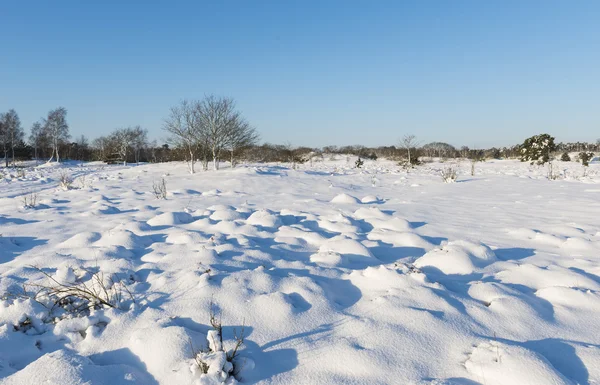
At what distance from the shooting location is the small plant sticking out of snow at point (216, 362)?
1592 millimetres

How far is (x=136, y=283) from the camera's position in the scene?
2.60 m

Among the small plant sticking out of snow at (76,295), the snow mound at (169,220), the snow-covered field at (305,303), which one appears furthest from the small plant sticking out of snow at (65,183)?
the small plant sticking out of snow at (76,295)

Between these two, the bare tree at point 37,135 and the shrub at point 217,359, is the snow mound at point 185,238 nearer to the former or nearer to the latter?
the shrub at point 217,359

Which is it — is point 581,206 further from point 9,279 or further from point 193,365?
point 9,279

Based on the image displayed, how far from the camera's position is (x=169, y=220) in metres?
4.66

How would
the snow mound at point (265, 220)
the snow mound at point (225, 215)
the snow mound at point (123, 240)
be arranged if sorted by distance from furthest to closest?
the snow mound at point (225, 215), the snow mound at point (265, 220), the snow mound at point (123, 240)

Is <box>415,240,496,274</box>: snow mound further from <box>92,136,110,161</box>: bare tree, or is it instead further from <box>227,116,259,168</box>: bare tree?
<box>92,136,110,161</box>: bare tree

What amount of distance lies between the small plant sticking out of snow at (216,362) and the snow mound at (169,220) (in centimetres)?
309

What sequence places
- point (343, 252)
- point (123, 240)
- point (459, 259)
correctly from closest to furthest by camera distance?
point (459, 259)
point (343, 252)
point (123, 240)

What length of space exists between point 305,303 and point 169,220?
3005 millimetres

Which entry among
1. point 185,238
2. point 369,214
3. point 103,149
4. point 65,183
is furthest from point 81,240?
point 103,149

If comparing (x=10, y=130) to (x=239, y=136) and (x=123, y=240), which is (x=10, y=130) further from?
(x=123, y=240)

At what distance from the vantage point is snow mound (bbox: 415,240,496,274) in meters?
2.99

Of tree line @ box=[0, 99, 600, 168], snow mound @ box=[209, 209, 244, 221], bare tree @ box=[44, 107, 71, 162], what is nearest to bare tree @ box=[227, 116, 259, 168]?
tree line @ box=[0, 99, 600, 168]
